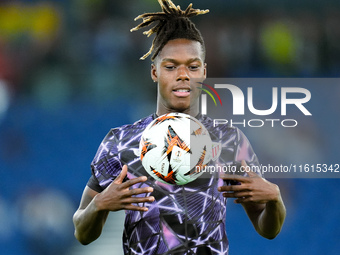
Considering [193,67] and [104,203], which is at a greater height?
[193,67]

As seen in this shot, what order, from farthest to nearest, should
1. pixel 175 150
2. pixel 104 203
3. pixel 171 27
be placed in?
pixel 171 27
pixel 175 150
pixel 104 203

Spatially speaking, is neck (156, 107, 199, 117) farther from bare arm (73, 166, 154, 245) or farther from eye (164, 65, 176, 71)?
bare arm (73, 166, 154, 245)

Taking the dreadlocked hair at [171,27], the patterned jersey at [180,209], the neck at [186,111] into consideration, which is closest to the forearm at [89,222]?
the patterned jersey at [180,209]

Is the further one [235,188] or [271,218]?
[271,218]

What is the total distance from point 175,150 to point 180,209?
420 mm

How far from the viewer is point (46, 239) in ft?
18.4

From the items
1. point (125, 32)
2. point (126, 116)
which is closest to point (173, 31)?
point (126, 116)

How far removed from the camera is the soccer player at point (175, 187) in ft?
9.30

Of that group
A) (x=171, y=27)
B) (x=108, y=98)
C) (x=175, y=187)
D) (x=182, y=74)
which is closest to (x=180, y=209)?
(x=175, y=187)

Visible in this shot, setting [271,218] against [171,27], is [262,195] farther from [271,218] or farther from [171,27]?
[171,27]

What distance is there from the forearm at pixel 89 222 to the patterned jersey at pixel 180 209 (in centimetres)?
16

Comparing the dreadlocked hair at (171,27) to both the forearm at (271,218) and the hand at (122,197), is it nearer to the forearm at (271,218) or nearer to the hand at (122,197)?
the hand at (122,197)

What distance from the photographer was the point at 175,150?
2629mm

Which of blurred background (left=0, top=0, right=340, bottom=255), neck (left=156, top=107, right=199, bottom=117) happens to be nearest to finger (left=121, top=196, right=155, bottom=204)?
neck (left=156, top=107, right=199, bottom=117)
